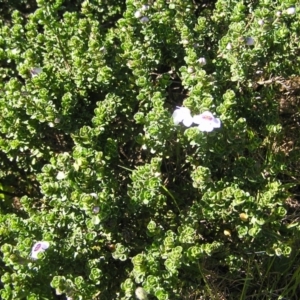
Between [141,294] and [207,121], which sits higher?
[207,121]

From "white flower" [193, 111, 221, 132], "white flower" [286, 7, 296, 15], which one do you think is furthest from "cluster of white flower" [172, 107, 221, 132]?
"white flower" [286, 7, 296, 15]

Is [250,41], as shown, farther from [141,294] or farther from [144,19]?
[141,294]

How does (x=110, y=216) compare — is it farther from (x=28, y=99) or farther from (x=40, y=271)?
(x=28, y=99)

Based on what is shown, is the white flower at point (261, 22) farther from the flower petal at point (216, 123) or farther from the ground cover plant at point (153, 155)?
the flower petal at point (216, 123)

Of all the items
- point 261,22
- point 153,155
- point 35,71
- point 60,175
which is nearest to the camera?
point 60,175

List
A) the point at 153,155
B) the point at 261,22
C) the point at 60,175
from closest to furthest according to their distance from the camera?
the point at 60,175
the point at 261,22
the point at 153,155

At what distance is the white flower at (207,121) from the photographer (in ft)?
7.36

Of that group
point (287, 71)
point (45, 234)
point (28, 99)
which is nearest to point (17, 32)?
point (28, 99)

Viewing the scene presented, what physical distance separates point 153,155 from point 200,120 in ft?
1.90

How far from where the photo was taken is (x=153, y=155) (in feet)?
9.20

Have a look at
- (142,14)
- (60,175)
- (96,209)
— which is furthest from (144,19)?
(96,209)

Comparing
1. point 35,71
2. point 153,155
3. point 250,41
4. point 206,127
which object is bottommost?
point 206,127

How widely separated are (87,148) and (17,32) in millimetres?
830

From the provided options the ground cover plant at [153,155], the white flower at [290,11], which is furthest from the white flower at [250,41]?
the white flower at [290,11]
